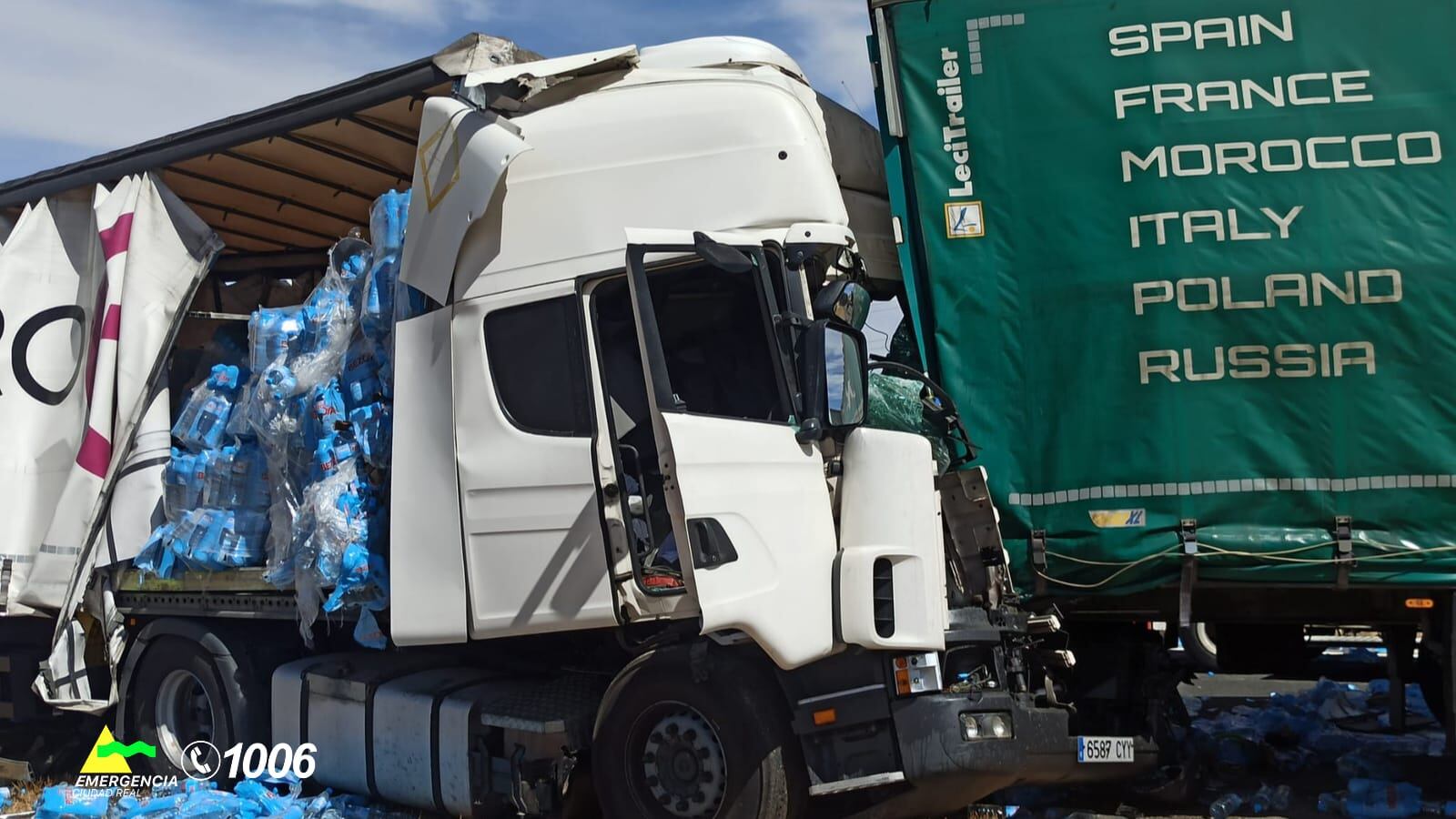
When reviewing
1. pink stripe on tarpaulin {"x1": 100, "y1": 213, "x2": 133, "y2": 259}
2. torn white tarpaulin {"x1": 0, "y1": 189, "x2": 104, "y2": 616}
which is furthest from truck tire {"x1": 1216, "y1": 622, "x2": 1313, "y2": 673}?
torn white tarpaulin {"x1": 0, "y1": 189, "x2": 104, "y2": 616}

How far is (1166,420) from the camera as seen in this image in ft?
17.9

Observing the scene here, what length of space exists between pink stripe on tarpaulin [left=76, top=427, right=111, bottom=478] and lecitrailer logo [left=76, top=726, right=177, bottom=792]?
1.59 m

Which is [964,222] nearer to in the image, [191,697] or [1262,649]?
[1262,649]

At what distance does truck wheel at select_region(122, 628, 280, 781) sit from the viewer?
703 centimetres

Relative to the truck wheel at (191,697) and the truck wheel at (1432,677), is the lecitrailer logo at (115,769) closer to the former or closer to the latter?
the truck wheel at (191,697)

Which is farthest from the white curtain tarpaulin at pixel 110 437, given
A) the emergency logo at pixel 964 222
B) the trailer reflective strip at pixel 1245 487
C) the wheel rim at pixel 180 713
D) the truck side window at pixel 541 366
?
the trailer reflective strip at pixel 1245 487

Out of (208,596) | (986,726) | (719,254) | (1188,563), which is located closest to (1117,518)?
(1188,563)

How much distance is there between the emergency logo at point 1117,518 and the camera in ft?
A: 18.0

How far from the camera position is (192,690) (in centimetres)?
741

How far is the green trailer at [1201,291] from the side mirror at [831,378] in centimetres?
79

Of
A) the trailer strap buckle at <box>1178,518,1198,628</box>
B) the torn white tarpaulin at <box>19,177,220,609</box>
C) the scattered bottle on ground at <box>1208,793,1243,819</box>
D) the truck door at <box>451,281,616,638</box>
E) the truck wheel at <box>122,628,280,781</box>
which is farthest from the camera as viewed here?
the torn white tarpaulin at <box>19,177,220,609</box>

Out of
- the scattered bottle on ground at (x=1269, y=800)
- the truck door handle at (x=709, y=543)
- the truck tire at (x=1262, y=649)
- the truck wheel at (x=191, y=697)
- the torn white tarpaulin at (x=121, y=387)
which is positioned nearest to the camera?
the truck door handle at (x=709, y=543)

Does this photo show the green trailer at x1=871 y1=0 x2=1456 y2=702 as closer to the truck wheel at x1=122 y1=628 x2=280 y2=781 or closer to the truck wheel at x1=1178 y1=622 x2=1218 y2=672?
the truck wheel at x1=1178 y1=622 x2=1218 y2=672

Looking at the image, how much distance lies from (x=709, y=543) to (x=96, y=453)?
176 inches
